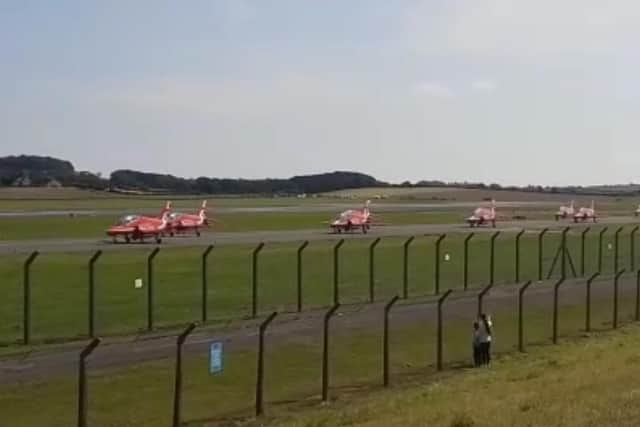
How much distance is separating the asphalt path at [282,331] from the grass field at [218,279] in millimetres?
1776

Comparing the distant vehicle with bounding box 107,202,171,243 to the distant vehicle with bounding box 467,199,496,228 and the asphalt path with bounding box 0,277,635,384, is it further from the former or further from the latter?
the distant vehicle with bounding box 467,199,496,228

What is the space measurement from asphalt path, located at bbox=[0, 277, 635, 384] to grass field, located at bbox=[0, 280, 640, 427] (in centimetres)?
55

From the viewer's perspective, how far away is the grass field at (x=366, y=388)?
590 inches

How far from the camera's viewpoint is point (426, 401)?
17.4 m

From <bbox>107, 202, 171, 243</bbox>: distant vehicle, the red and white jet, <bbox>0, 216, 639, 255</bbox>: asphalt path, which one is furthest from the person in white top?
the red and white jet

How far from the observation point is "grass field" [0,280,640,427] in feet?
49.2

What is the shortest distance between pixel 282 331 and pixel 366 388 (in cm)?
712

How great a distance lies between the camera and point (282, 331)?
91.6ft

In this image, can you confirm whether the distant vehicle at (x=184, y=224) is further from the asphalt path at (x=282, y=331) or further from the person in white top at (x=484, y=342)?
the person in white top at (x=484, y=342)

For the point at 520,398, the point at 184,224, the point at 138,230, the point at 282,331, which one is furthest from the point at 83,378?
the point at 184,224

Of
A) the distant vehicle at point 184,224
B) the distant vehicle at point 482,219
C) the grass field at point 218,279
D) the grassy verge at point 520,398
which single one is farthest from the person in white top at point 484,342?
the distant vehicle at point 482,219

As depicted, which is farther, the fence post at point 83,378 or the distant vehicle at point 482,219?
the distant vehicle at point 482,219

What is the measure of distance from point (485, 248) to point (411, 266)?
489 inches

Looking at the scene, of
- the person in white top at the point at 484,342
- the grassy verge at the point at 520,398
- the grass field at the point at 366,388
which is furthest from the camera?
the person in white top at the point at 484,342
